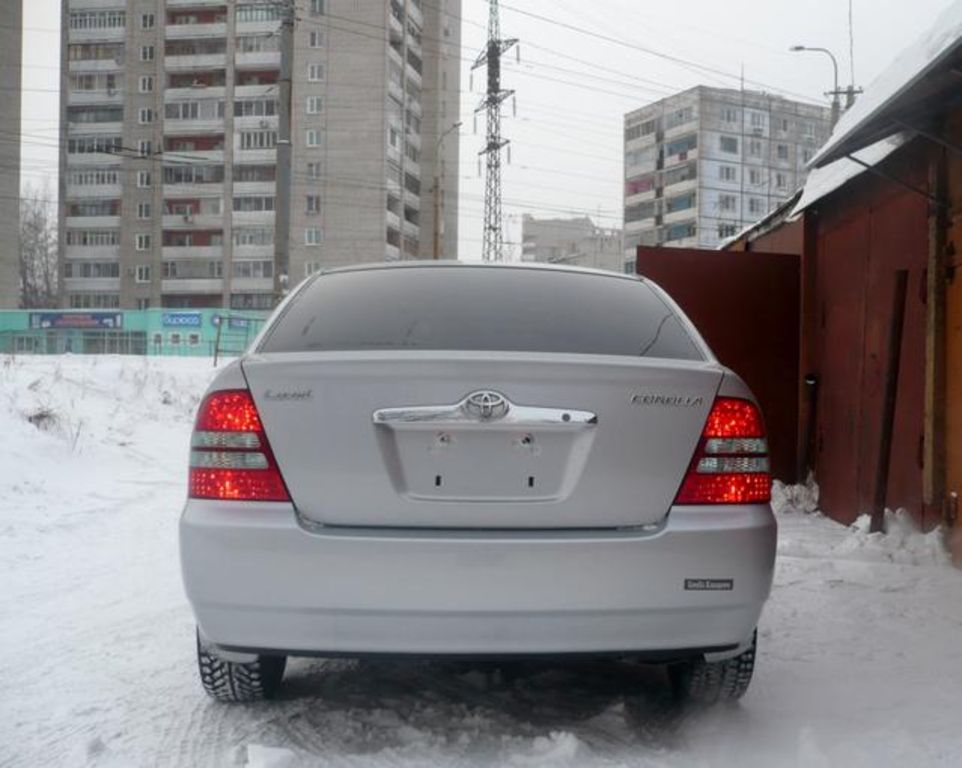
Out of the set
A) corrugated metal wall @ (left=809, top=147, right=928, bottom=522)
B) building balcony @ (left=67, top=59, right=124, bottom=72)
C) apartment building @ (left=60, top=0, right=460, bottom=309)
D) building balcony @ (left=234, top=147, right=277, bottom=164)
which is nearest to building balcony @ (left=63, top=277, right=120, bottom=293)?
apartment building @ (left=60, top=0, right=460, bottom=309)

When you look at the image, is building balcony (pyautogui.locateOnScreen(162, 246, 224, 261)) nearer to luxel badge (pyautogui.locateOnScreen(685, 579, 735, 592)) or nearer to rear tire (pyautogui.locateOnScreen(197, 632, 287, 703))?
rear tire (pyautogui.locateOnScreen(197, 632, 287, 703))

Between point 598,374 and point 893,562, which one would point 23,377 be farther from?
point 598,374

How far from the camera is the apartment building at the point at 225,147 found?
67.2 m

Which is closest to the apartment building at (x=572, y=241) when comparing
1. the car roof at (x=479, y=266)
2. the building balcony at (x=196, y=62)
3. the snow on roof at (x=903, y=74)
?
the building balcony at (x=196, y=62)

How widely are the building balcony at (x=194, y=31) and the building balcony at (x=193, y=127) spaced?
19.5 feet

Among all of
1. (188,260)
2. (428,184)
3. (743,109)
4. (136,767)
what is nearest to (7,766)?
(136,767)

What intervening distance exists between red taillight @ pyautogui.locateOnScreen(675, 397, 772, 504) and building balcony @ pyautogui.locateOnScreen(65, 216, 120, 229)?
252 feet

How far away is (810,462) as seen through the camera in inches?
325

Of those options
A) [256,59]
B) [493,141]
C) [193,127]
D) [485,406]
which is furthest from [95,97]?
[485,406]

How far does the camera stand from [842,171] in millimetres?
7301

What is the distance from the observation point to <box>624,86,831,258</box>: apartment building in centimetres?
8369

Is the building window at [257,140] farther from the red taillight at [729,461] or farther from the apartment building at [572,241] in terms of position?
the red taillight at [729,461]

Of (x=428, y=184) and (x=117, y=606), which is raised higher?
(x=428, y=184)

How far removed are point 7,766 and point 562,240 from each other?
11325cm
